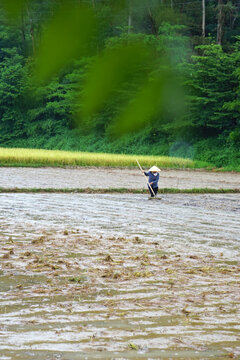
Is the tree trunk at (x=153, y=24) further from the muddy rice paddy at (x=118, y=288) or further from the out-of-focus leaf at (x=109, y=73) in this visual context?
the muddy rice paddy at (x=118, y=288)

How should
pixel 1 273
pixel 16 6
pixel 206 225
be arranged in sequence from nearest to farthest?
1. pixel 16 6
2. pixel 1 273
3. pixel 206 225

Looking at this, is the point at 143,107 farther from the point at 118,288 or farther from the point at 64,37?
the point at 118,288

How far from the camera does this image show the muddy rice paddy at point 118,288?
2600 millimetres

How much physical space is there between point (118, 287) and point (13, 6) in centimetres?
288

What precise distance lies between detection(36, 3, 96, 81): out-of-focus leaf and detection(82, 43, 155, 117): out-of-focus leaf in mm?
145

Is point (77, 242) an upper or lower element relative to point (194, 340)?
lower

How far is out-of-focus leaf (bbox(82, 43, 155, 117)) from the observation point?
6.33ft

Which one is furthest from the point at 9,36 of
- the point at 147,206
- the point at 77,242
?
the point at 147,206

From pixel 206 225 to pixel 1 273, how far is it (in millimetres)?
4428

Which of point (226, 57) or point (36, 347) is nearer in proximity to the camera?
point (36, 347)

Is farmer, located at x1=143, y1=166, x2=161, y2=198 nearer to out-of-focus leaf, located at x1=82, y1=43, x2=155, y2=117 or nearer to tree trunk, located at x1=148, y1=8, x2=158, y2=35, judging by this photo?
tree trunk, located at x1=148, y1=8, x2=158, y2=35

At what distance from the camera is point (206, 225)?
824cm

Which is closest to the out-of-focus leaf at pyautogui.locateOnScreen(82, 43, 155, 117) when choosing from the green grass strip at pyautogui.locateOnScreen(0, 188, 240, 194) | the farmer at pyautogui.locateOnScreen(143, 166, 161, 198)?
the farmer at pyautogui.locateOnScreen(143, 166, 161, 198)

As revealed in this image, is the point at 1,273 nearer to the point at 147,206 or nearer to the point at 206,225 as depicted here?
the point at 206,225
